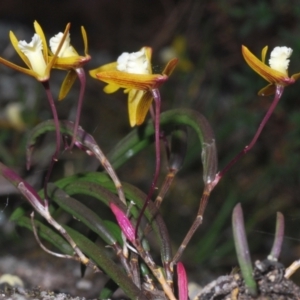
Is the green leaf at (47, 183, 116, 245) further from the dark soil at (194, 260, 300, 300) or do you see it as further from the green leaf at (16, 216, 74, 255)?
the dark soil at (194, 260, 300, 300)

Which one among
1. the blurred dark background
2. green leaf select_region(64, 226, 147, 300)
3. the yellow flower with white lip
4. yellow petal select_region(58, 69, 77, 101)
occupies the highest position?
the blurred dark background

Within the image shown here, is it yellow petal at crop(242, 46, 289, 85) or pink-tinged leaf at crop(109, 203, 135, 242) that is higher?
yellow petal at crop(242, 46, 289, 85)

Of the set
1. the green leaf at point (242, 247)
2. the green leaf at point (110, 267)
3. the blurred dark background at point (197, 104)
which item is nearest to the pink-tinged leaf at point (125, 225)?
the green leaf at point (110, 267)

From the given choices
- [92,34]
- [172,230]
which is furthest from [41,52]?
[92,34]

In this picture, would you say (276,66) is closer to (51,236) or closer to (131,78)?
(131,78)

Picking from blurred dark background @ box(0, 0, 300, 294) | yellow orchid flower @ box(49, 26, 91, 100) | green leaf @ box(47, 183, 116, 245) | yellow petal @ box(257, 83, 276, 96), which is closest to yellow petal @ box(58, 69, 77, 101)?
yellow orchid flower @ box(49, 26, 91, 100)

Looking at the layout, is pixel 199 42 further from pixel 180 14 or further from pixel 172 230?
pixel 172 230

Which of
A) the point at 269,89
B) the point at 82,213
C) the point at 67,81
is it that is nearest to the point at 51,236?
the point at 82,213
